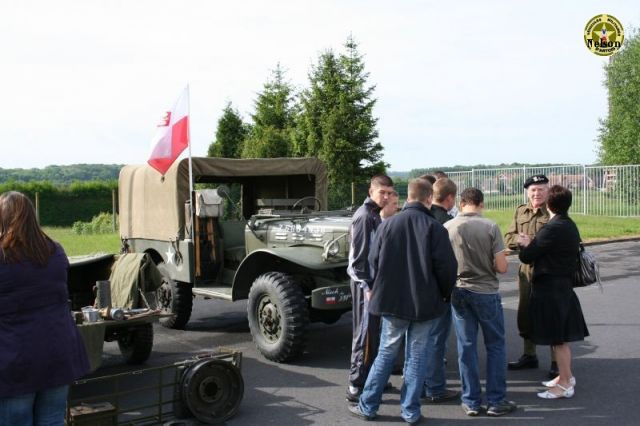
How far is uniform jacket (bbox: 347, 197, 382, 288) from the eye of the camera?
A: 17.3 ft

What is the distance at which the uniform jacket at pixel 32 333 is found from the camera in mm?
3168

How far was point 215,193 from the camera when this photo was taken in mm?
7918

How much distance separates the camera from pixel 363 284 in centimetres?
525

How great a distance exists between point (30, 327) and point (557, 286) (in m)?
3.81

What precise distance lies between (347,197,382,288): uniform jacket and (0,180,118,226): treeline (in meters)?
30.2

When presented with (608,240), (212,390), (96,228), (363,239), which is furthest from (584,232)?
(96,228)

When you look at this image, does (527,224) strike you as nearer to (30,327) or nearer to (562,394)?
(562,394)

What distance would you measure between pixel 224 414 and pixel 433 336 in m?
1.58

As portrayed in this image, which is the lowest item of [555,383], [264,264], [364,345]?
[555,383]

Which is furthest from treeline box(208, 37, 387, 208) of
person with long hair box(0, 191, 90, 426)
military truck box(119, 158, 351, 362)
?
person with long hair box(0, 191, 90, 426)

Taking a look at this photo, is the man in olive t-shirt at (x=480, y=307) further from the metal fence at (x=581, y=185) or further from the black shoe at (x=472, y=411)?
the metal fence at (x=581, y=185)

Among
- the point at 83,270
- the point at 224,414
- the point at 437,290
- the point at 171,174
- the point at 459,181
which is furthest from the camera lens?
the point at 459,181

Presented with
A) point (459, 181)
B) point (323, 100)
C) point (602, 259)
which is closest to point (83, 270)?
point (602, 259)

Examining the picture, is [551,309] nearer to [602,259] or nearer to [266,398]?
[266,398]
